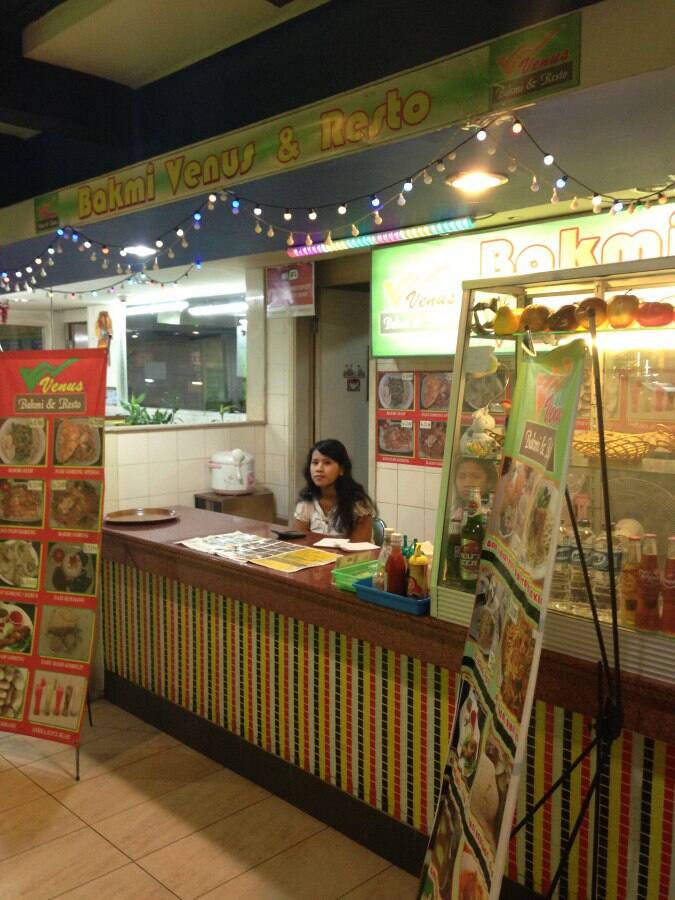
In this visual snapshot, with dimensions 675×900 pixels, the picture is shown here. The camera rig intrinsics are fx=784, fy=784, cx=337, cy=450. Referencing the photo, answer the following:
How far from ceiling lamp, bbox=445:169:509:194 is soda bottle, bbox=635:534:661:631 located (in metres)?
2.41

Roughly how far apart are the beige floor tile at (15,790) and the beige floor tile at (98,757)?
0.03 metres

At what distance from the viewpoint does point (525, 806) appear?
7.59 ft

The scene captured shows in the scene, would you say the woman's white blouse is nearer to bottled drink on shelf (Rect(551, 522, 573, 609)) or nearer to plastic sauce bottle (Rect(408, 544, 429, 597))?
plastic sauce bottle (Rect(408, 544, 429, 597))

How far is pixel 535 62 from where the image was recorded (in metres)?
2.80

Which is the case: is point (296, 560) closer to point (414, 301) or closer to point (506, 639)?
point (506, 639)

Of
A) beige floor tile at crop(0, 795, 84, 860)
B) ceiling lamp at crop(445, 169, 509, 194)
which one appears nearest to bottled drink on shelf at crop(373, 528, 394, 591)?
beige floor tile at crop(0, 795, 84, 860)

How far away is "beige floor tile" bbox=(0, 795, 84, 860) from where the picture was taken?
2803mm

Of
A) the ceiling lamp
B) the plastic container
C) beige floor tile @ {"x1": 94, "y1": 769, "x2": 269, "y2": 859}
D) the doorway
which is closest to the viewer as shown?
the plastic container

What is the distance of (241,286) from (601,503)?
6191mm

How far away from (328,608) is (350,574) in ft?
0.47

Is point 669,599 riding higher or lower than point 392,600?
higher

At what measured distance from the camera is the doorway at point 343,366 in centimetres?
655

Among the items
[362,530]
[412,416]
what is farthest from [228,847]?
[412,416]

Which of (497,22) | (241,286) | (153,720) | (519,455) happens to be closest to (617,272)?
(519,455)
